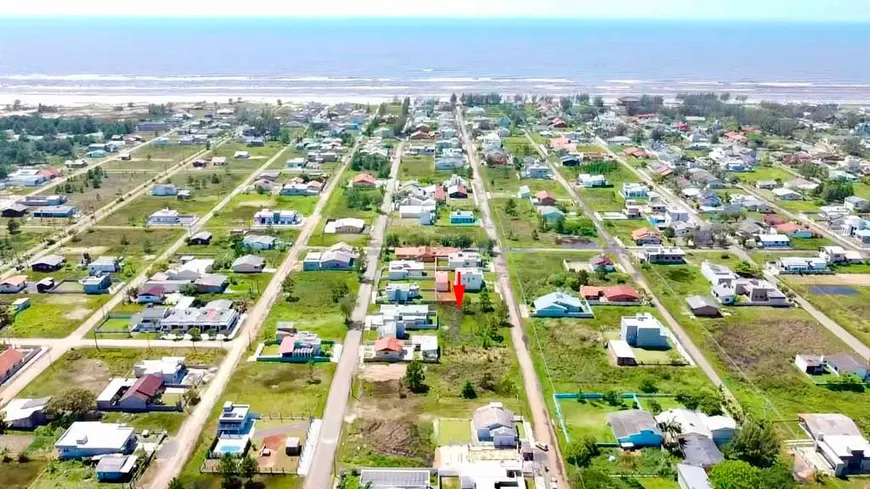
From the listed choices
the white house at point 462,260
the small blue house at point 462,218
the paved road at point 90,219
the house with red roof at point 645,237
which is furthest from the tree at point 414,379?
the paved road at point 90,219

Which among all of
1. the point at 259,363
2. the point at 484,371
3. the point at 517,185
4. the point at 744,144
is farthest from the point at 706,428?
the point at 744,144

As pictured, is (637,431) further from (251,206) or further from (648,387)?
(251,206)

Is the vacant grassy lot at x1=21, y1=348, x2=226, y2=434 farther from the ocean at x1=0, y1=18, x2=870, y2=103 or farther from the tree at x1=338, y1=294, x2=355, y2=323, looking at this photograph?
the ocean at x1=0, y1=18, x2=870, y2=103

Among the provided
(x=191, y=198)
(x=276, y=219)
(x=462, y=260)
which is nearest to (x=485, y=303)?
(x=462, y=260)

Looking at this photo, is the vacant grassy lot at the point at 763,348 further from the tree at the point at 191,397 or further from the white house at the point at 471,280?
the tree at the point at 191,397

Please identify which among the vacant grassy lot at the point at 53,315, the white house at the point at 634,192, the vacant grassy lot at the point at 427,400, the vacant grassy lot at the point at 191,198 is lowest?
the vacant grassy lot at the point at 427,400

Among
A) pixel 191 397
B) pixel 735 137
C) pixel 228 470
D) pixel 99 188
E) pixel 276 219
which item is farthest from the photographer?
pixel 735 137
